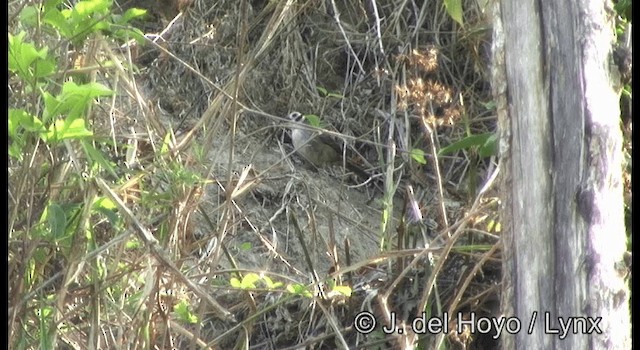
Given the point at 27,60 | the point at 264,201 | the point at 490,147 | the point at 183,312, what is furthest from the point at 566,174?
the point at 264,201

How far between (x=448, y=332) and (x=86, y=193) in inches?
50.3

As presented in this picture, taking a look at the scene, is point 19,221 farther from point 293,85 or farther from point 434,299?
point 293,85

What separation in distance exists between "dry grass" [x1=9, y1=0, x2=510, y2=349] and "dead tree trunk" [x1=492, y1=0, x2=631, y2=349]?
44 cm

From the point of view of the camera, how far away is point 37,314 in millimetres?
2619

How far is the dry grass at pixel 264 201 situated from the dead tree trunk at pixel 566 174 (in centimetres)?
44

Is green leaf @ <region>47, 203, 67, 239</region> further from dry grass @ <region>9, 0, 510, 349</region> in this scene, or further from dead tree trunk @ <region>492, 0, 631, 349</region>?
dead tree trunk @ <region>492, 0, 631, 349</region>

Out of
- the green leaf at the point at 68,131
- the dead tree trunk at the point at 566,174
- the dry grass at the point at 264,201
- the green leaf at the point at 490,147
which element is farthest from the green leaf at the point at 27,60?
the green leaf at the point at 490,147

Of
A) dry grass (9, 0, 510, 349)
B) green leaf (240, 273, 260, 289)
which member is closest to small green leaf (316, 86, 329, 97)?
dry grass (9, 0, 510, 349)

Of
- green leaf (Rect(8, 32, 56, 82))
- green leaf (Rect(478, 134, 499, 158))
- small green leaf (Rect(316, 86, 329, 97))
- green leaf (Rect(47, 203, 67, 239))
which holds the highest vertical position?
green leaf (Rect(8, 32, 56, 82))

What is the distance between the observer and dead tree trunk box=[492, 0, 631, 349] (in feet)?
7.63

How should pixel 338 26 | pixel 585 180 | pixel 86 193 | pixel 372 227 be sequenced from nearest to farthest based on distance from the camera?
pixel 585 180 → pixel 86 193 → pixel 372 227 → pixel 338 26

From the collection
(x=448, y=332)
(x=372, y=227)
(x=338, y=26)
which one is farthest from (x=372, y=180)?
(x=448, y=332)

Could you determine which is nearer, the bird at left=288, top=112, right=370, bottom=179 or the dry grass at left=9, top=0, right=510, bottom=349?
the dry grass at left=9, top=0, right=510, bottom=349

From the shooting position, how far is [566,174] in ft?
7.65
